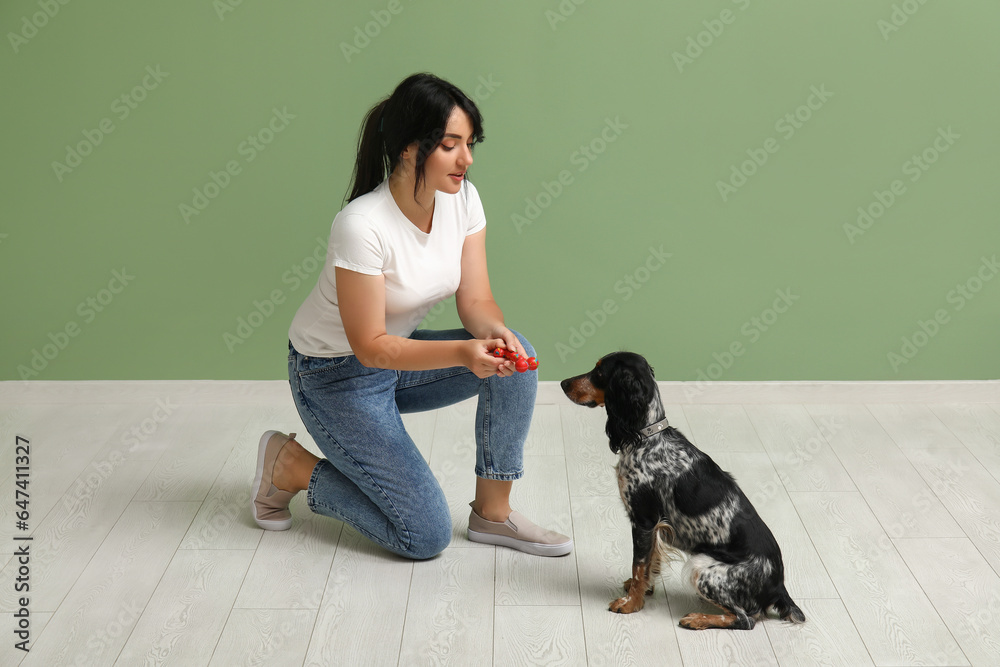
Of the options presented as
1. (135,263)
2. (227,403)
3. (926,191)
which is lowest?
(227,403)

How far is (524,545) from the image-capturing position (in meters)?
2.27

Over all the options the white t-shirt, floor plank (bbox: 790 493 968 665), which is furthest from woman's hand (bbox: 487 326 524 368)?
floor plank (bbox: 790 493 968 665)

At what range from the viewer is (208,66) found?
3000 mm

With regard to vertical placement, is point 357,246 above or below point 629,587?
above

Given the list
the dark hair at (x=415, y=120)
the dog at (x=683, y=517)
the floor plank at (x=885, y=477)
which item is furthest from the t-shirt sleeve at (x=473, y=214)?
the floor plank at (x=885, y=477)

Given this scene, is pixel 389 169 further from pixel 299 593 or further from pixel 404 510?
pixel 299 593

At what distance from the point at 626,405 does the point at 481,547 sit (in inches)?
23.9

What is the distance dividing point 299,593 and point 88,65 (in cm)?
195

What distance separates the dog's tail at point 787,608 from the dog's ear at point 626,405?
1.45 feet

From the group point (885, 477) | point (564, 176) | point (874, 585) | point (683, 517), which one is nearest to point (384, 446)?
point (683, 517)

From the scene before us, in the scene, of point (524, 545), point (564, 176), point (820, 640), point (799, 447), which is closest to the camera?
point (820, 640)

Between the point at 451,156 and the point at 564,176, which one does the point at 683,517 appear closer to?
A: the point at 451,156

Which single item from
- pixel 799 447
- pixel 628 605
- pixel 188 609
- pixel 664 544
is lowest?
pixel 188 609

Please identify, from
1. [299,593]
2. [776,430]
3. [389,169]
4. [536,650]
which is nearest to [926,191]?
[776,430]
